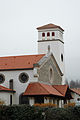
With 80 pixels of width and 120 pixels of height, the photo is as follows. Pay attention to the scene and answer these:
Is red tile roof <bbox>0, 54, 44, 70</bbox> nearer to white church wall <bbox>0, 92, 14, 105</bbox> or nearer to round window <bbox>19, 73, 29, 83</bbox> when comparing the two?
round window <bbox>19, 73, 29, 83</bbox>

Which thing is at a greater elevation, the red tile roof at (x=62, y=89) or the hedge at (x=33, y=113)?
the red tile roof at (x=62, y=89)

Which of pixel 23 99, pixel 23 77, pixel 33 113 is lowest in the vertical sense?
pixel 33 113

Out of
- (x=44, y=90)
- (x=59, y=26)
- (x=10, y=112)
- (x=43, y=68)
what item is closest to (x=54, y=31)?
(x=59, y=26)

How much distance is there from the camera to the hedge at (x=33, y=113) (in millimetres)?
32781

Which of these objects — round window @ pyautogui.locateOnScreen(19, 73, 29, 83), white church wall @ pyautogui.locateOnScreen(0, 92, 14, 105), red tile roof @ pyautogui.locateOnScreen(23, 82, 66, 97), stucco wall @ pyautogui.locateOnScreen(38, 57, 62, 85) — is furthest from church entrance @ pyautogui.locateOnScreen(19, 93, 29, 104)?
stucco wall @ pyautogui.locateOnScreen(38, 57, 62, 85)

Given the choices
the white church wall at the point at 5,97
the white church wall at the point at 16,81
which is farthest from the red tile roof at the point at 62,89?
the white church wall at the point at 5,97

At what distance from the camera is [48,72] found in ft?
189

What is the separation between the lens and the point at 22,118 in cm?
3322

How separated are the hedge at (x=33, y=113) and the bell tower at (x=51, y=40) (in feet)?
131

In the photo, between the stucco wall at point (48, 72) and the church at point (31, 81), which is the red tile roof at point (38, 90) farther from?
the stucco wall at point (48, 72)

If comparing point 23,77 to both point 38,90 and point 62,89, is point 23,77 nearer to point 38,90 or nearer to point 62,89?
point 38,90

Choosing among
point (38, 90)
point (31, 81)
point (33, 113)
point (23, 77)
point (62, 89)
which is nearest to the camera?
point (33, 113)

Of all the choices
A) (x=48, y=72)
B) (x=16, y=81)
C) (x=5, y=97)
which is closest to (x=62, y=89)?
(x=48, y=72)

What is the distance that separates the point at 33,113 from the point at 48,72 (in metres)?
24.9
